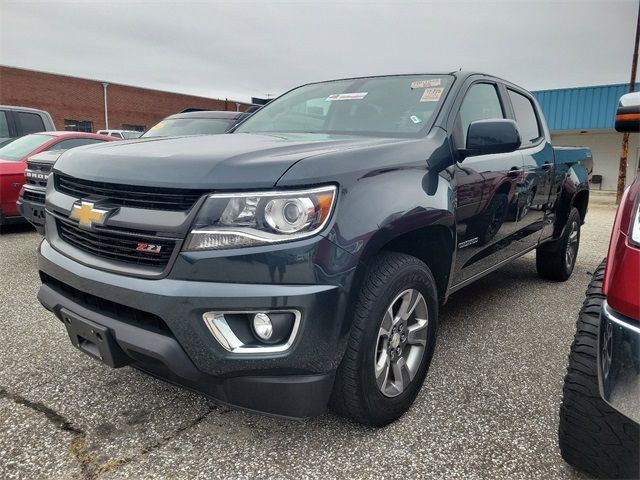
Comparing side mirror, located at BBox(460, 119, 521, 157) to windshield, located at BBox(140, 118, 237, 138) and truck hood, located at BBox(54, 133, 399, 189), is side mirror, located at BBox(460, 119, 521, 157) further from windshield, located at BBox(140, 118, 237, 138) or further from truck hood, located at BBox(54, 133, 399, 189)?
windshield, located at BBox(140, 118, 237, 138)

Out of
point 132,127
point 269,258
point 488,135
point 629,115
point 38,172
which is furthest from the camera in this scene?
point 132,127

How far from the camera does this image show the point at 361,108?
120 inches

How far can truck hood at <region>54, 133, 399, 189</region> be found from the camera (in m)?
1.74

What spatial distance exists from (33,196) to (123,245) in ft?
12.3

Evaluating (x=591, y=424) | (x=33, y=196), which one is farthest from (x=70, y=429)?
(x=33, y=196)

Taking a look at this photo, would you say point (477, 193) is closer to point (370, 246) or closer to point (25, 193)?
point (370, 246)

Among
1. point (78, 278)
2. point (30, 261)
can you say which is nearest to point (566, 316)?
point (78, 278)

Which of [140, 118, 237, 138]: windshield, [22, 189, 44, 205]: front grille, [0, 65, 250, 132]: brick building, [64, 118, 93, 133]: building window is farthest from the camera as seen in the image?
[64, 118, 93, 133]: building window

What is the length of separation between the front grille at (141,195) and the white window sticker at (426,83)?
176 cm

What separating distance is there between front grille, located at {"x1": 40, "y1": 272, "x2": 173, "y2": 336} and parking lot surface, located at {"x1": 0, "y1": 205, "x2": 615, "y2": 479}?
1.91 ft

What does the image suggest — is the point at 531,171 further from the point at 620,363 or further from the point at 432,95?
the point at 620,363

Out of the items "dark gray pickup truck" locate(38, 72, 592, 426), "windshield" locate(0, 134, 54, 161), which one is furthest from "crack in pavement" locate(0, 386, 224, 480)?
"windshield" locate(0, 134, 54, 161)

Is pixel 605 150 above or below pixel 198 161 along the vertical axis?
below

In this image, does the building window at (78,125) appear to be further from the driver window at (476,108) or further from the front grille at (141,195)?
the front grille at (141,195)
